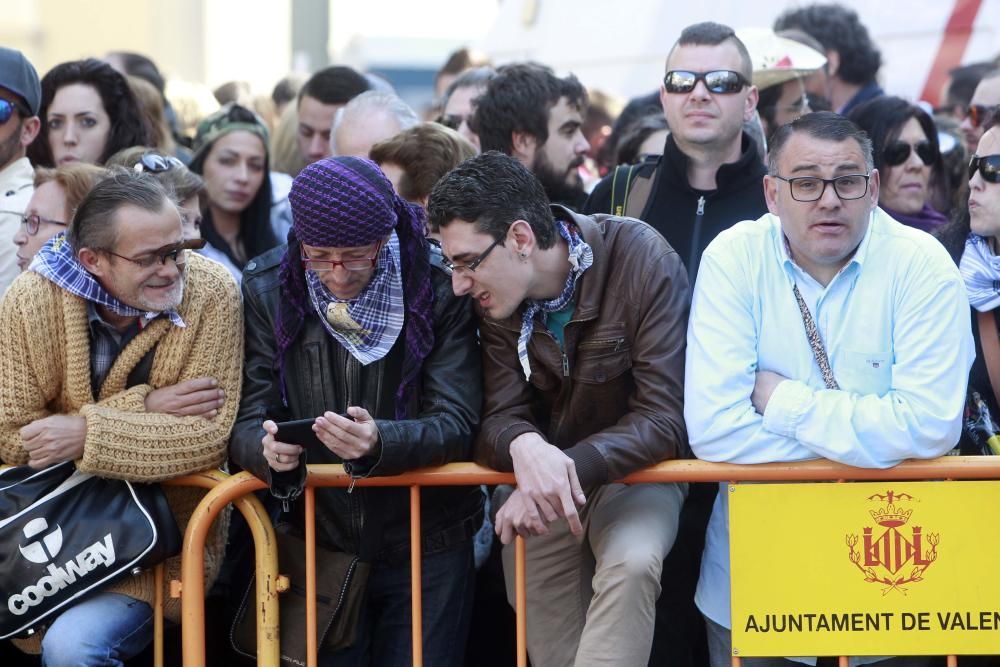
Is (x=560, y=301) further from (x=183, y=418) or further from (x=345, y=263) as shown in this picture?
(x=183, y=418)

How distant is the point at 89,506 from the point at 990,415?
278 cm

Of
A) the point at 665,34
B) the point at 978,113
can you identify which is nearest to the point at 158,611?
the point at 978,113

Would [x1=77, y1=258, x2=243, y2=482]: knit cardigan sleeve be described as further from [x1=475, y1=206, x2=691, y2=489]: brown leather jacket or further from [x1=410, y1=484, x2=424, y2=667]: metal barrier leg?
[x1=475, y1=206, x2=691, y2=489]: brown leather jacket

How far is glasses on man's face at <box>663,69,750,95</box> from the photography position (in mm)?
5090

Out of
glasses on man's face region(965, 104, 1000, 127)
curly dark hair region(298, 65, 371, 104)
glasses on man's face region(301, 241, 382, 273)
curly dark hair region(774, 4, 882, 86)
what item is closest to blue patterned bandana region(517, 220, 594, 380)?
glasses on man's face region(301, 241, 382, 273)

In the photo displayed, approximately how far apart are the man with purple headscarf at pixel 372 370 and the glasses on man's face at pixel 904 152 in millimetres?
2508

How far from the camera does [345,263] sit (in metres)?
4.01

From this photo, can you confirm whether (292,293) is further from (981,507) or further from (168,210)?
(981,507)

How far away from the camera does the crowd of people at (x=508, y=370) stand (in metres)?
3.88

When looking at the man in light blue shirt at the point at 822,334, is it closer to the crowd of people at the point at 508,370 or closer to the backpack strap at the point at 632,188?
the crowd of people at the point at 508,370

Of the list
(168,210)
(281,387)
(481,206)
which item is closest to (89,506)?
(281,387)

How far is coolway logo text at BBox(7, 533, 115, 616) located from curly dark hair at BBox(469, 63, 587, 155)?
2.38 meters

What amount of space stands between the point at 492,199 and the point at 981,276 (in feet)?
5.41

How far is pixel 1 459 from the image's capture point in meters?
4.16
